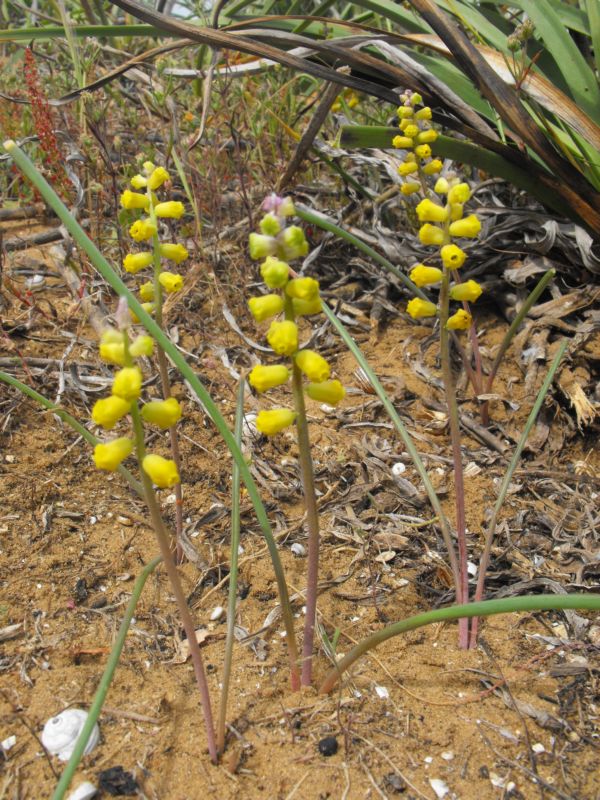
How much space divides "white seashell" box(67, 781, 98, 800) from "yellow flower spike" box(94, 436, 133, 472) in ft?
2.41

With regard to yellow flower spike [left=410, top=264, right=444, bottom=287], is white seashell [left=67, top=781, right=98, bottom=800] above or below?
below

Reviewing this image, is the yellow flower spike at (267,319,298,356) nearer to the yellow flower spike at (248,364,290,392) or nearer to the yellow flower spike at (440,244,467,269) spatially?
the yellow flower spike at (248,364,290,392)

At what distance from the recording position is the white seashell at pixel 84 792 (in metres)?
1.53

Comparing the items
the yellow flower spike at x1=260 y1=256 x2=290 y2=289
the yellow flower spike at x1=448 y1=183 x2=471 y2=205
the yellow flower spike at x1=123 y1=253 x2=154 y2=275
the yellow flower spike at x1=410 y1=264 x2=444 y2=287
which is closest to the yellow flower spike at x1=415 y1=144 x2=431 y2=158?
the yellow flower spike at x1=448 y1=183 x2=471 y2=205

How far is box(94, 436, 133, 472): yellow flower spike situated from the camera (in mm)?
1303

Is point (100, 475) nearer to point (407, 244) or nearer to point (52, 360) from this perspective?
point (52, 360)

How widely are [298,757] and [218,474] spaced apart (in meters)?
1.16

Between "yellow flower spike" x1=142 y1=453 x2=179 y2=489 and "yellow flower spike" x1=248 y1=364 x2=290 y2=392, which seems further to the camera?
"yellow flower spike" x1=248 y1=364 x2=290 y2=392

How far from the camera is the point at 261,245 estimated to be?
4.45ft

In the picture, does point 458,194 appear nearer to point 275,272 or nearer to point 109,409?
point 275,272

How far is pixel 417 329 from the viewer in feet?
11.3

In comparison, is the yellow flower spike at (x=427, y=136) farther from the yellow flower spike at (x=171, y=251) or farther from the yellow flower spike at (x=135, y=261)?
the yellow flower spike at (x=135, y=261)

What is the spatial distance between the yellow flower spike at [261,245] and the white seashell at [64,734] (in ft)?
3.64

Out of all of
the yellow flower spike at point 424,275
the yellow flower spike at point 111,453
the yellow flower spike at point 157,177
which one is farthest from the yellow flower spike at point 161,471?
the yellow flower spike at point 157,177
